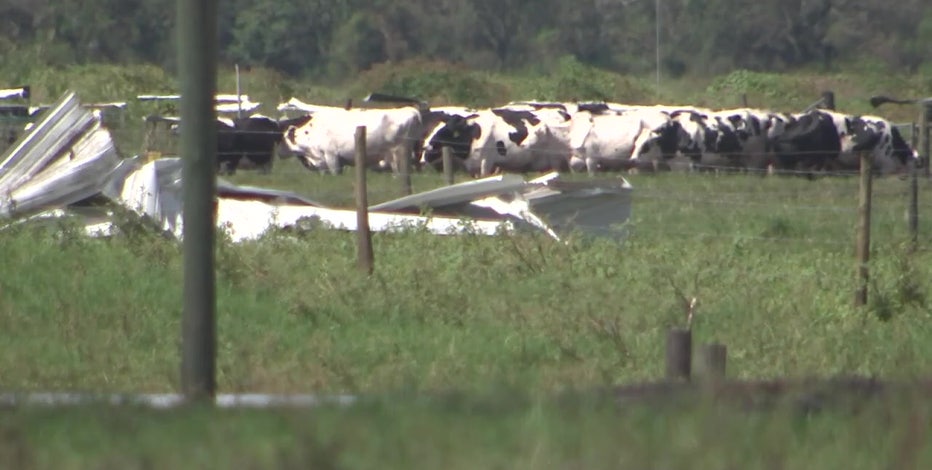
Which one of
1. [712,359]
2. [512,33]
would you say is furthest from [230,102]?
[512,33]

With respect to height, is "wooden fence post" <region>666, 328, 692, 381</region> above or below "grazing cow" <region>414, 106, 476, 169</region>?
below

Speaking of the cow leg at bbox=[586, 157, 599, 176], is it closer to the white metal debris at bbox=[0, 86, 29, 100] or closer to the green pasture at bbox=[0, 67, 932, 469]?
the green pasture at bbox=[0, 67, 932, 469]

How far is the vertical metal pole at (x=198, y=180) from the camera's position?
20.7 feet

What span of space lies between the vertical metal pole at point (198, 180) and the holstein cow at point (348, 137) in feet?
62.6

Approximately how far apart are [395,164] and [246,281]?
45.8ft

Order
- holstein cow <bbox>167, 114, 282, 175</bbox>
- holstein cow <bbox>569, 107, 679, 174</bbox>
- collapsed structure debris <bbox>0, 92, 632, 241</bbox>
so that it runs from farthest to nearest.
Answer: holstein cow <bbox>569, 107, 679, 174</bbox>, holstein cow <bbox>167, 114, 282, 175</bbox>, collapsed structure debris <bbox>0, 92, 632, 241</bbox>

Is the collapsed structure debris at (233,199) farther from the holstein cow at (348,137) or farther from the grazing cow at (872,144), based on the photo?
the grazing cow at (872,144)

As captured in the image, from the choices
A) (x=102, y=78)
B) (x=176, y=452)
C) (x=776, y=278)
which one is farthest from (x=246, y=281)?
(x=102, y=78)

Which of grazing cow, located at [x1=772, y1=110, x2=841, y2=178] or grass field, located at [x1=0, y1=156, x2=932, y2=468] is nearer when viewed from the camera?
grass field, located at [x1=0, y1=156, x2=932, y2=468]

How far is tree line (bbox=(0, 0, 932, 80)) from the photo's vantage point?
189ft

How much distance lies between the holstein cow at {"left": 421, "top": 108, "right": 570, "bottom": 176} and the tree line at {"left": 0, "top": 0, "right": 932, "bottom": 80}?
3127 cm

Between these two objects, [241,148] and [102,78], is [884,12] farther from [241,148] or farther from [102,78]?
[241,148]

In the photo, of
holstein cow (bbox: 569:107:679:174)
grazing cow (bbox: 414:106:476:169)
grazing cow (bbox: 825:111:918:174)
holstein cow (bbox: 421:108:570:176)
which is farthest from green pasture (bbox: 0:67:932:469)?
grazing cow (bbox: 825:111:918:174)

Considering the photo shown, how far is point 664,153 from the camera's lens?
26547mm
